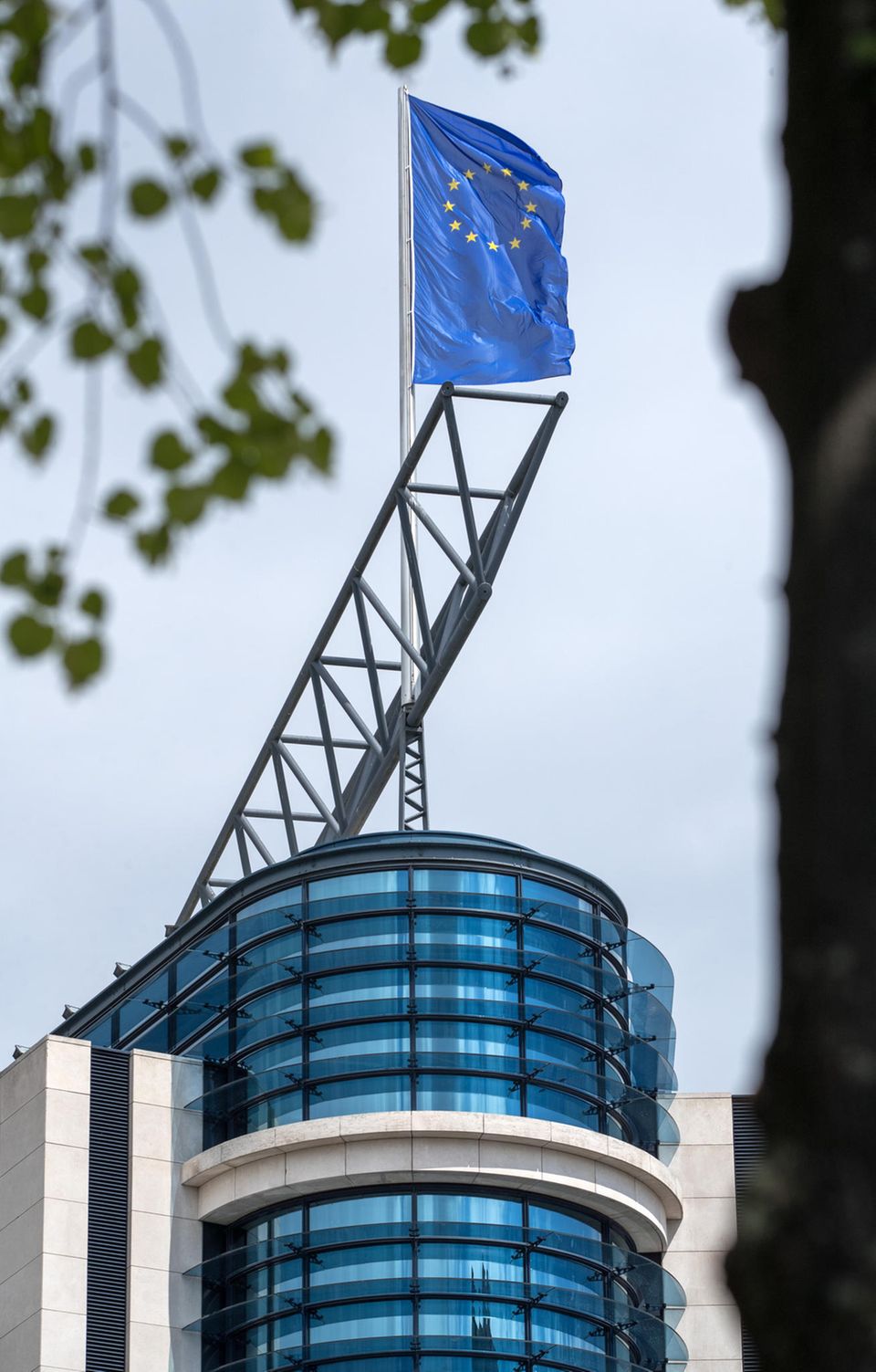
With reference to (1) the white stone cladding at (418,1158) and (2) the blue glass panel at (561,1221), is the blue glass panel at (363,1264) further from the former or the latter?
(2) the blue glass panel at (561,1221)

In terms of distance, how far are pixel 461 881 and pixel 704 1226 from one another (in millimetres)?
10398

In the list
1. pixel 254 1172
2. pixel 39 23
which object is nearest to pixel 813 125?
pixel 39 23

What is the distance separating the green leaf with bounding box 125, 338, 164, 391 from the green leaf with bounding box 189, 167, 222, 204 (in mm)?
746

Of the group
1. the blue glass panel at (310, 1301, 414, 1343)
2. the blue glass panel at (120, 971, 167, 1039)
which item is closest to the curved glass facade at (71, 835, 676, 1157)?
the blue glass panel at (120, 971, 167, 1039)

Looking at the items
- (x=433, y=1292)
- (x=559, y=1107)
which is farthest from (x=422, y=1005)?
(x=433, y=1292)

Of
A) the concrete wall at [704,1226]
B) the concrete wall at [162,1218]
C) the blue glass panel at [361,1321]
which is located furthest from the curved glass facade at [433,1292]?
the concrete wall at [704,1226]

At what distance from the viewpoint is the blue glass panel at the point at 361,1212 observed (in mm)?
51750

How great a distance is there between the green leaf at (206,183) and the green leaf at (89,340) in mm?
742

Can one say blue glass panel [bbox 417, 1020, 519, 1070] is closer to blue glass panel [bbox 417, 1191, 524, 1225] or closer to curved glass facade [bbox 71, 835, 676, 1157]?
curved glass facade [bbox 71, 835, 676, 1157]

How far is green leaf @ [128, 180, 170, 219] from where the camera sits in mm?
10695

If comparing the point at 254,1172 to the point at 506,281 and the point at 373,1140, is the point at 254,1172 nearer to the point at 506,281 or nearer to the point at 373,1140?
the point at 373,1140

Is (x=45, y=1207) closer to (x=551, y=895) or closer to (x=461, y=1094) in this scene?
(x=461, y=1094)

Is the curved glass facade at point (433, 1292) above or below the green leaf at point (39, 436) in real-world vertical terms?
above

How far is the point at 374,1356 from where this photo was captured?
49.3 meters
